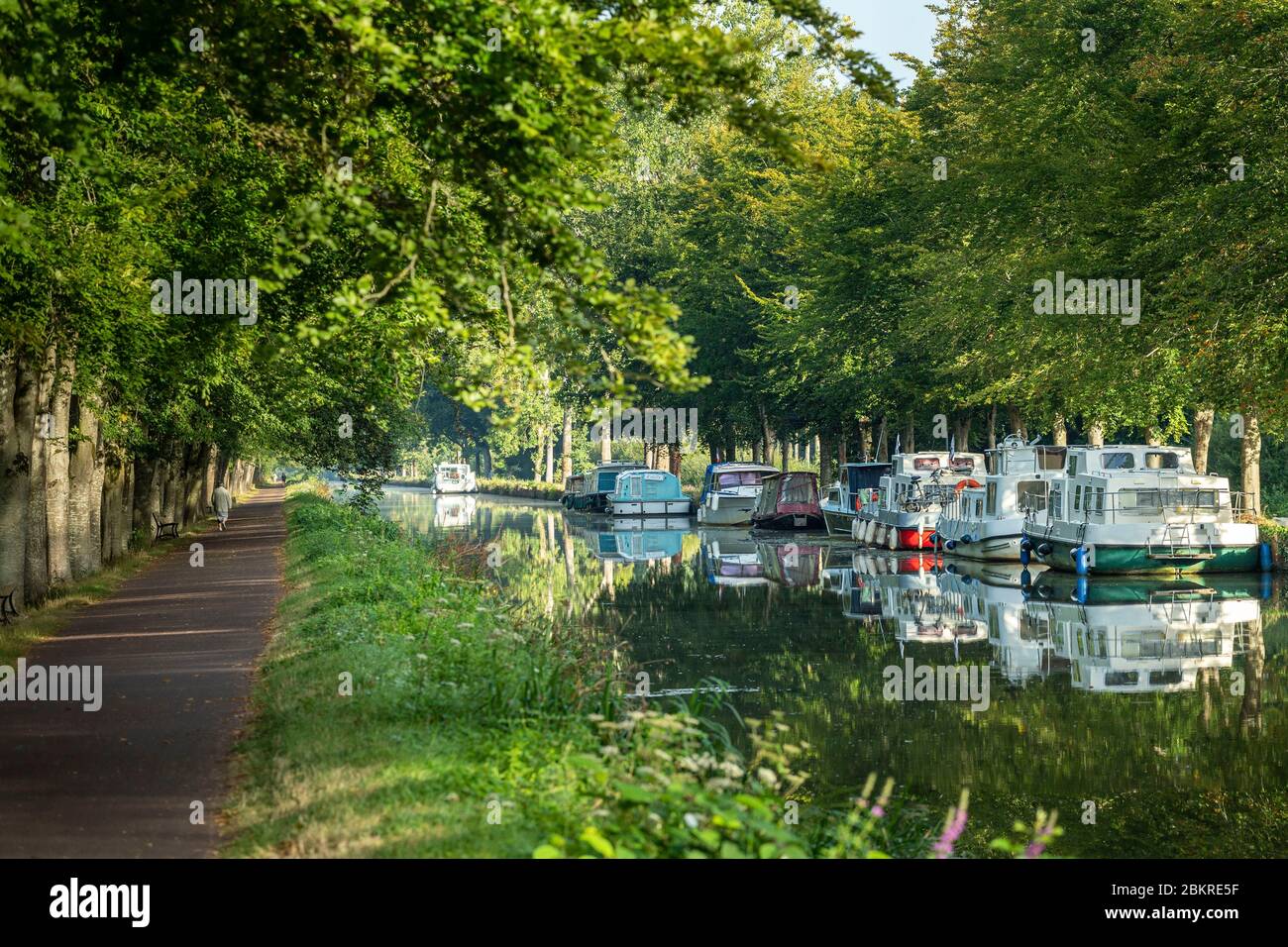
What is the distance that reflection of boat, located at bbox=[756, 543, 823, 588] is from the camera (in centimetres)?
3712

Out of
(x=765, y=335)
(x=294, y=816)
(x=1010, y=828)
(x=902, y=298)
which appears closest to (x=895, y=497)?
(x=902, y=298)

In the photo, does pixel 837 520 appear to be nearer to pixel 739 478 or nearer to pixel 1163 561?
pixel 739 478

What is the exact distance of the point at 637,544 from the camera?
53062 millimetres

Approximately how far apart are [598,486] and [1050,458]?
3877 cm

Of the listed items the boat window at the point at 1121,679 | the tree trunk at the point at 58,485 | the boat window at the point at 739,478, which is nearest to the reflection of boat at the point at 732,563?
the boat window at the point at 739,478

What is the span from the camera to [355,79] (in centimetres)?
1234

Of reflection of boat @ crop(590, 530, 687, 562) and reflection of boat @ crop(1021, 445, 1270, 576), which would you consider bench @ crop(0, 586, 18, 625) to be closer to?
reflection of boat @ crop(590, 530, 687, 562)

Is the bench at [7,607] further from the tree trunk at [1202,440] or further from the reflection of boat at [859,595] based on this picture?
the tree trunk at [1202,440]

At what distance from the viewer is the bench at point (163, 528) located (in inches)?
1784

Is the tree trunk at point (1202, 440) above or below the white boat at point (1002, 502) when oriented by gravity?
above

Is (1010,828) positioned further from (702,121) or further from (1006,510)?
(702,121)

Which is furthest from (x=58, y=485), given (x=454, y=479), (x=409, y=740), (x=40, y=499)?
(x=454, y=479)

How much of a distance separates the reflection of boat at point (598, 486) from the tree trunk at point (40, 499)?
5465 centimetres

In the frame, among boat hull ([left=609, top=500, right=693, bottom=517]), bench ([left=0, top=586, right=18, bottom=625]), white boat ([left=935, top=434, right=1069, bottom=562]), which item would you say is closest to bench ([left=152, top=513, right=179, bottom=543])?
bench ([left=0, top=586, right=18, bottom=625])
